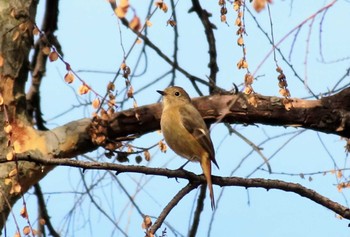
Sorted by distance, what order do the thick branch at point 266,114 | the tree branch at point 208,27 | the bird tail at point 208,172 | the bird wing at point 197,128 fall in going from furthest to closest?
the tree branch at point 208,27, the thick branch at point 266,114, the bird wing at point 197,128, the bird tail at point 208,172

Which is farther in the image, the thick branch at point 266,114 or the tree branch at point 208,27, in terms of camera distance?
the tree branch at point 208,27

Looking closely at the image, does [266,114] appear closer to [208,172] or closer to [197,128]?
[197,128]

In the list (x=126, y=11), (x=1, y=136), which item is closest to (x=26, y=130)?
(x=1, y=136)

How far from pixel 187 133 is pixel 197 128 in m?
0.06

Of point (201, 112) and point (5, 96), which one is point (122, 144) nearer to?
point (201, 112)

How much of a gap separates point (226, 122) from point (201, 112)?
0.15m

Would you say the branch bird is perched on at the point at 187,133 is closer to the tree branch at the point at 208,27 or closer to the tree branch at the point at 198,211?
the tree branch at the point at 198,211

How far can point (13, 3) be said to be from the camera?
4465 millimetres

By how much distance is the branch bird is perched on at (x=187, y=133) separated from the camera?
3756mm

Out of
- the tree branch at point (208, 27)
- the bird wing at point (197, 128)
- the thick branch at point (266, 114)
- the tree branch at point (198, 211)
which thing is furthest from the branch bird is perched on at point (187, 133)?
the tree branch at point (208, 27)

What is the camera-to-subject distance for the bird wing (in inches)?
147

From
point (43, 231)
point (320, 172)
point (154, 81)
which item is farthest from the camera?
point (43, 231)

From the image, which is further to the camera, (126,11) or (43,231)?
(43,231)

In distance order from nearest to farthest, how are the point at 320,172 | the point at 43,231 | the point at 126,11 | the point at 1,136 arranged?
the point at 126,11 < the point at 320,172 < the point at 1,136 < the point at 43,231
